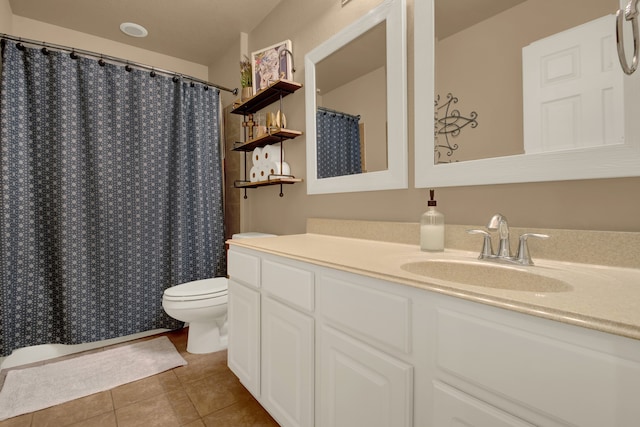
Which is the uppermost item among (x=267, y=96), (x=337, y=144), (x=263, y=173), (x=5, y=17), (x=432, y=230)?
(x=5, y=17)

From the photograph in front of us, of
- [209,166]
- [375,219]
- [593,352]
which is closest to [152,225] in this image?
[209,166]

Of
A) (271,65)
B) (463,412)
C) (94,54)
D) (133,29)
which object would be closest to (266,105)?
(271,65)

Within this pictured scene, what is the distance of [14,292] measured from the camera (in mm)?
1867

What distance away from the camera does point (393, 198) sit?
1.39m

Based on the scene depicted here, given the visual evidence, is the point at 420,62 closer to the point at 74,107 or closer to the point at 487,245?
the point at 487,245

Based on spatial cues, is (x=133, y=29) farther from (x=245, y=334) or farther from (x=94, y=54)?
(x=245, y=334)

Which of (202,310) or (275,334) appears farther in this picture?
(202,310)

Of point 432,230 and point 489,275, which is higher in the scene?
point 432,230

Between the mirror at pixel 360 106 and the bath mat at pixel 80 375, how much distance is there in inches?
59.1

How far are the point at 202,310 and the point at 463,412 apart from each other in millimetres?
1645

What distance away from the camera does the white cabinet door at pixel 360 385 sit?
75 centimetres

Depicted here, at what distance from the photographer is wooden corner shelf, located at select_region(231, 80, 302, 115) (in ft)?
6.06

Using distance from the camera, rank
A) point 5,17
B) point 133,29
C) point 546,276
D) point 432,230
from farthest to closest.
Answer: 1. point 133,29
2. point 5,17
3. point 432,230
4. point 546,276

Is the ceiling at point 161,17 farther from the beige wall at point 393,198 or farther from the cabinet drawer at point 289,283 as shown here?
the cabinet drawer at point 289,283
